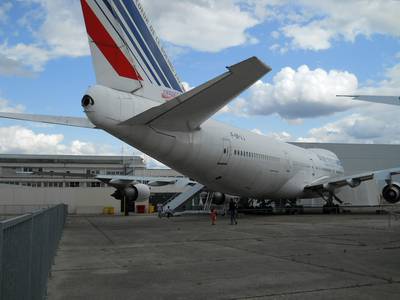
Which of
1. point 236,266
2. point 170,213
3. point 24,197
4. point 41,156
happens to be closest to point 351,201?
point 170,213

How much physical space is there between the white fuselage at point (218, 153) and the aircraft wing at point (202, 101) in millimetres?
473

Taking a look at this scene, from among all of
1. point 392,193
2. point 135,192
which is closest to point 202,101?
point 135,192

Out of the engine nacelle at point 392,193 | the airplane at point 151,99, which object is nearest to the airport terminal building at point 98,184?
the engine nacelle at point 392,193

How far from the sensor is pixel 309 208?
126 feet

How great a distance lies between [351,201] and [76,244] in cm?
2322

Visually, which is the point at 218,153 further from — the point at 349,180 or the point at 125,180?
the point at 349,180

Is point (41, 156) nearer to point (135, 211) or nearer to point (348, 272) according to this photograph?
point (135, 211)

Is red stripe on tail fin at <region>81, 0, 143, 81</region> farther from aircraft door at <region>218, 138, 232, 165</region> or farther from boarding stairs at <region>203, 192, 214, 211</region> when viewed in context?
boarding stairs at <region>203, 192, 214, 211</region>

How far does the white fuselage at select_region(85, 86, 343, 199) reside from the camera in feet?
48.0

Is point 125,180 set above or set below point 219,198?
above

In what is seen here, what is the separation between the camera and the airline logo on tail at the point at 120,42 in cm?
1451

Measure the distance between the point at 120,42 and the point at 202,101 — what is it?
351 centimetres

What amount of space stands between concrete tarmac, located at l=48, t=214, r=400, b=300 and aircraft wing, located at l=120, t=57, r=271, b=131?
13.3 ft

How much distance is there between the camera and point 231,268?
8.36 metres
